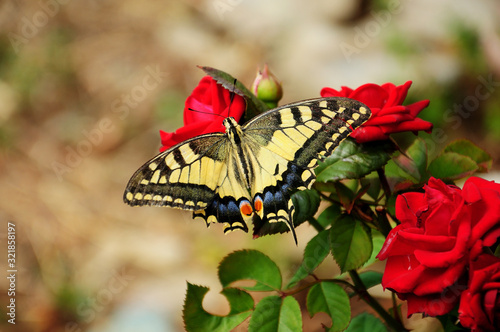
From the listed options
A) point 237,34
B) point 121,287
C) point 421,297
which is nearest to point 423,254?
point 421,297

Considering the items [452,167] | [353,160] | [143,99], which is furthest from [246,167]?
[143,99]

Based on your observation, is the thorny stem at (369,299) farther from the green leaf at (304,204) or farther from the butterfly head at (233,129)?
the butterfly head at (233,129)

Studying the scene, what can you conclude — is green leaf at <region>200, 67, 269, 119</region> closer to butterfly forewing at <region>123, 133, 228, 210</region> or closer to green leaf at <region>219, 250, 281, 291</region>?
butterfly forewing at <region>123, 133, 228, 210</region>

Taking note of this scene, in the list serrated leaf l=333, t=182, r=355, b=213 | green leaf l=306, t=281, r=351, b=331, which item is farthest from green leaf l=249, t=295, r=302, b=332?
serrated leaf l=333, t=182, r=355, b=213

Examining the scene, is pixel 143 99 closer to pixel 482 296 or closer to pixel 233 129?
pixel 233 129

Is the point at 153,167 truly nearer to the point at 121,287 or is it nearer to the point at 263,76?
the point at 263,76
